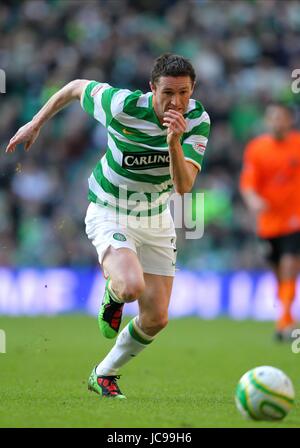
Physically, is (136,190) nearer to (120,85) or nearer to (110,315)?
(110,315)

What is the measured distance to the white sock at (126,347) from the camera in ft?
20.9

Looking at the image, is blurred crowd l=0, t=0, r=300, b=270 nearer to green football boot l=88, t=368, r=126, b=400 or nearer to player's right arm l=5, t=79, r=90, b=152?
player's right arm l=5, t=79, r=90, b=152

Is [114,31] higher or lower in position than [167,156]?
higher

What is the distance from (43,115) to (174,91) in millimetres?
1079

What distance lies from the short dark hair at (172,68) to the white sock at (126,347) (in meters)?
1.64

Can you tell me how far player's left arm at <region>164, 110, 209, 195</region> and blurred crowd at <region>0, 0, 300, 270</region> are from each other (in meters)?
8.75

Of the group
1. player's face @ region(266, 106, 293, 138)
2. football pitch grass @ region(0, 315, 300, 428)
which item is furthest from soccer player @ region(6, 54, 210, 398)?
player's face @ region(266, 106, 293, 138)

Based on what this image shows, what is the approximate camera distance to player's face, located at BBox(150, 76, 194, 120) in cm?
582

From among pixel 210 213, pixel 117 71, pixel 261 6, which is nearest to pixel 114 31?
pixel 117 71

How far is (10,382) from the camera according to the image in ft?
22.9

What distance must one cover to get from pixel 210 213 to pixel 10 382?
9.35 m

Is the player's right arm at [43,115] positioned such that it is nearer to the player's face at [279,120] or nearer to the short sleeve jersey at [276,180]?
the player's face at [279,120]

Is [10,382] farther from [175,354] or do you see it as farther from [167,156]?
[175,354]
